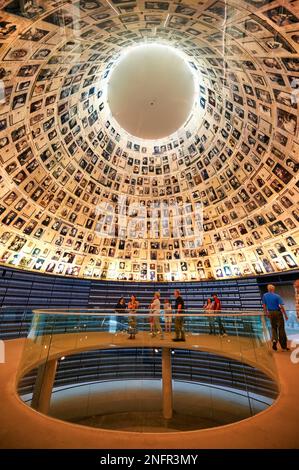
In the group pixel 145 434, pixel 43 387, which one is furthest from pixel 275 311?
pixel 43 387

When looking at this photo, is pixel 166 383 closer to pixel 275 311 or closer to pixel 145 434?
pixel 275 311

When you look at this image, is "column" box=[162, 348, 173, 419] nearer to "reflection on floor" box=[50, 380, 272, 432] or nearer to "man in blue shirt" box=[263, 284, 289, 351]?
"reflection on floor" box=[50, 380, 272, 432]

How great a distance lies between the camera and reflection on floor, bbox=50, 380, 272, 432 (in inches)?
357

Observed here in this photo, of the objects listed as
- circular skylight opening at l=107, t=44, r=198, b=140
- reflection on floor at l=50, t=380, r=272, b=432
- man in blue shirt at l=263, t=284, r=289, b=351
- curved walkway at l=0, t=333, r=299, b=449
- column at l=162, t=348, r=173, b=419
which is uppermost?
circular skylight opening at l=107, t=44, r=198, b=140

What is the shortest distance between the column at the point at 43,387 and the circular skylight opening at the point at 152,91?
14.5 metres

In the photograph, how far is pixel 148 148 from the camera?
1705 cm

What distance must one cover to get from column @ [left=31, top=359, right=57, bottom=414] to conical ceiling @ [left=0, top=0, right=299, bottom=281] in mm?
6680

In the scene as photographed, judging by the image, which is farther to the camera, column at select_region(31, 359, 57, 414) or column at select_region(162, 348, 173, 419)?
column at select_region(162, 348, 173, 419)

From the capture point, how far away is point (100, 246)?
16.4 meters

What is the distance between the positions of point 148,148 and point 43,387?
606 inches

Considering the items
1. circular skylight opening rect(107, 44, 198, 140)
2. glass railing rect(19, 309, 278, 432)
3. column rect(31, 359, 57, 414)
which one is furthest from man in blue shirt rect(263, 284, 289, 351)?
circular skylight opening rect(107, 44, 198, 140)

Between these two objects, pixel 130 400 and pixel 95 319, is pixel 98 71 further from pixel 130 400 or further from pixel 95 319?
pixel 130 400

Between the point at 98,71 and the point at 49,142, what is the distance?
4.48 m
